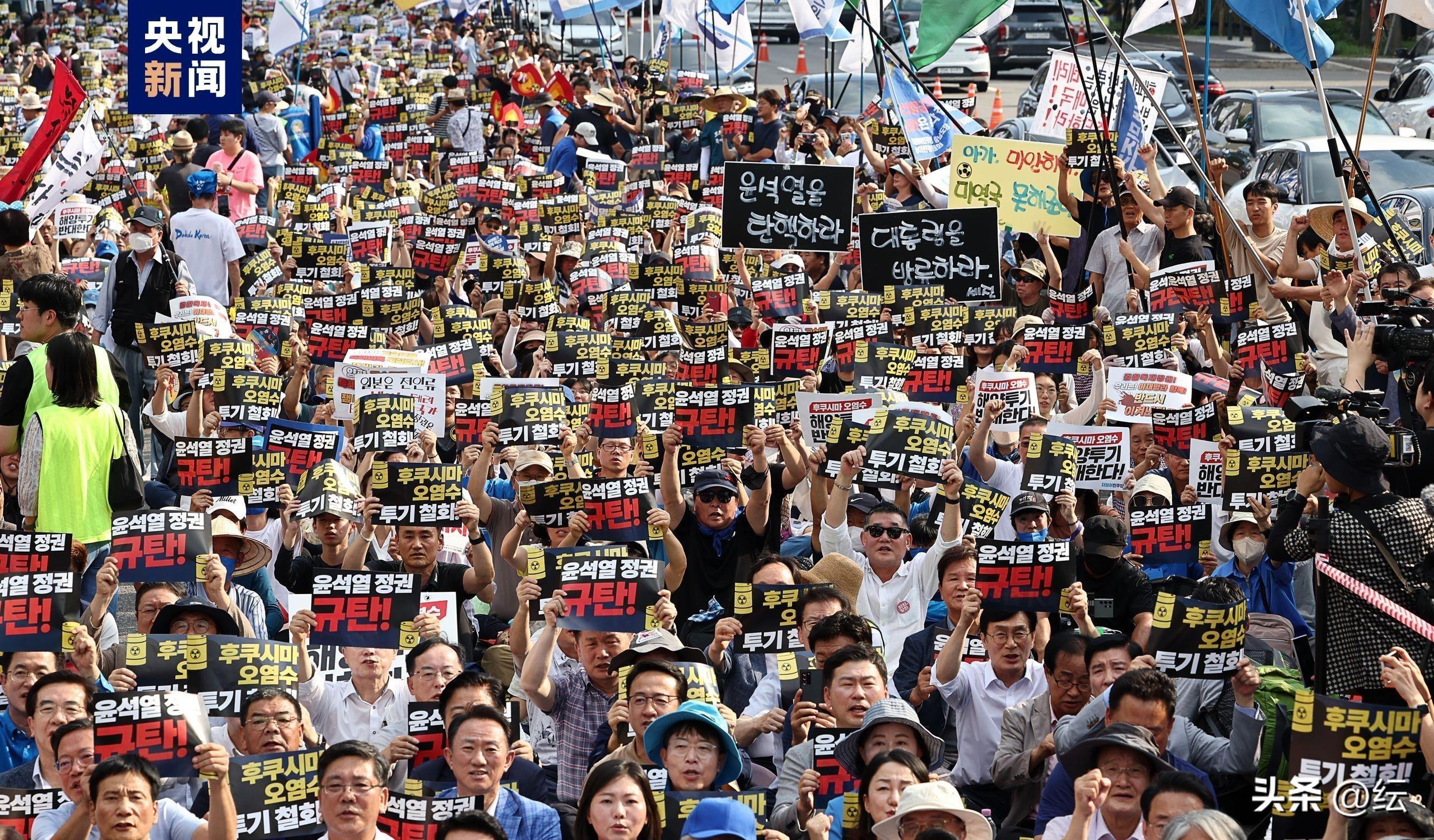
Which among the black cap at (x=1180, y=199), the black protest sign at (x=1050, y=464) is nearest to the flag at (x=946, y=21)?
the black cap at (x=1180, y=199)

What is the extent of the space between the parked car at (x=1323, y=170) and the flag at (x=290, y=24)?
44.0 ft

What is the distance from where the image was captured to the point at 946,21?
14.3 meters

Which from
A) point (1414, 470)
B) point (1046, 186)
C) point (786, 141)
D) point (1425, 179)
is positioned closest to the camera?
point (1414, 470)

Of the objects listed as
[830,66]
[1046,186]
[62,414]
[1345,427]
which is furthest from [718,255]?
[830,66]

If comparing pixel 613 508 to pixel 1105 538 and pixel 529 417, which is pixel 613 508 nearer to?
pixel 529 417

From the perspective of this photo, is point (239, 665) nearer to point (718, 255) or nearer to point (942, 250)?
point (942, 250)

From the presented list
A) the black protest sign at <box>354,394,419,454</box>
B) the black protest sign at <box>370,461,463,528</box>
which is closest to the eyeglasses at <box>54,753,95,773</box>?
the black protest sign at <box>370,461,463,528</box>

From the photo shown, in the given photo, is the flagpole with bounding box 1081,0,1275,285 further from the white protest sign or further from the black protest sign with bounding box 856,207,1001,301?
the white protest sign

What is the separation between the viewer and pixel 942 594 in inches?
318

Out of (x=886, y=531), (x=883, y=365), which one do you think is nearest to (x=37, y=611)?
(x=886, y=531)

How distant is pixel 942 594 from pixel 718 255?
7650 millimetres

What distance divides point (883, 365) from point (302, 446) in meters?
3.19

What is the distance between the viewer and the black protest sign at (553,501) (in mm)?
8773

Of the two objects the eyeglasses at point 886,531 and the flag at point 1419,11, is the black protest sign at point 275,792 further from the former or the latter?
the flag at point 1419,11
